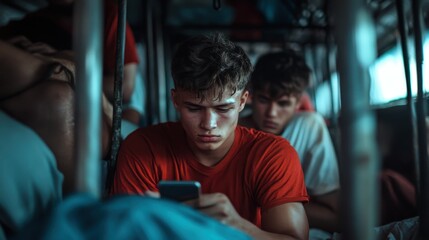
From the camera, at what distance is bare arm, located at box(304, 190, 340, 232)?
180 cm

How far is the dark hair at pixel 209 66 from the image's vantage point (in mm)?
1309

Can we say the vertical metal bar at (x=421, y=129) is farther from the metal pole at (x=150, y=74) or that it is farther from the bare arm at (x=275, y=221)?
the metal pole at (x=150, y=74)

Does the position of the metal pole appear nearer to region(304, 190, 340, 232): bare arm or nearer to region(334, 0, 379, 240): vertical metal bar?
region(304, 190, 340, 232): bare arm

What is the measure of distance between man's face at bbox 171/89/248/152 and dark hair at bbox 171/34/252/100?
3 cm

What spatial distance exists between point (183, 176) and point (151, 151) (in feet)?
0.45

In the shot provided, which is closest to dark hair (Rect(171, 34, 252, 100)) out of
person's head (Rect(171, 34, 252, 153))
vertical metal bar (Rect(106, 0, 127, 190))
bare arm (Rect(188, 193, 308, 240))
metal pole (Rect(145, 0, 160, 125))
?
person's head (Rect(171, 34, 252, 153))

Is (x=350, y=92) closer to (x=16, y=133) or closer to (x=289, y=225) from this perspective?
(x=289, y=225)

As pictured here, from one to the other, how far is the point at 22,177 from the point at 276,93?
4.63ft

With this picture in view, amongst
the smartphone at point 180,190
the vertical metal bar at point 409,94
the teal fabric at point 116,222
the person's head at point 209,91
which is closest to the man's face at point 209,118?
the person's head at point 209,91

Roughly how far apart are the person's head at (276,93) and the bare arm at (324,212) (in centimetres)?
45

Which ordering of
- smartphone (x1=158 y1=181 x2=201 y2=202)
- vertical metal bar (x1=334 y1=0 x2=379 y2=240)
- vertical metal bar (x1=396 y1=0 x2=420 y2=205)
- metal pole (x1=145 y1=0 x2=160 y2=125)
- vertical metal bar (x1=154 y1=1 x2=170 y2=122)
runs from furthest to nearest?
vertical metal bar (x1=154 y1=1 x2=170 y2=122), metal pole (x1=145 y1=0 x2=160 y2=125), vertical metal bar (x1=396 y1=0 x2=420 y2=205), smartphone (x1=158 y1=181 x2=201 y2=202), vertical metal bar (x1=334 y1=0 x2=379 y2=240)

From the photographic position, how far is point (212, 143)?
51.8 inches

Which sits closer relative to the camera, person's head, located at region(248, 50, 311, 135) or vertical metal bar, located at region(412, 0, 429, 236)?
vertical metal bar, located at region(412, 0, 429, 236)

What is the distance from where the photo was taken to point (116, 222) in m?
0.60
